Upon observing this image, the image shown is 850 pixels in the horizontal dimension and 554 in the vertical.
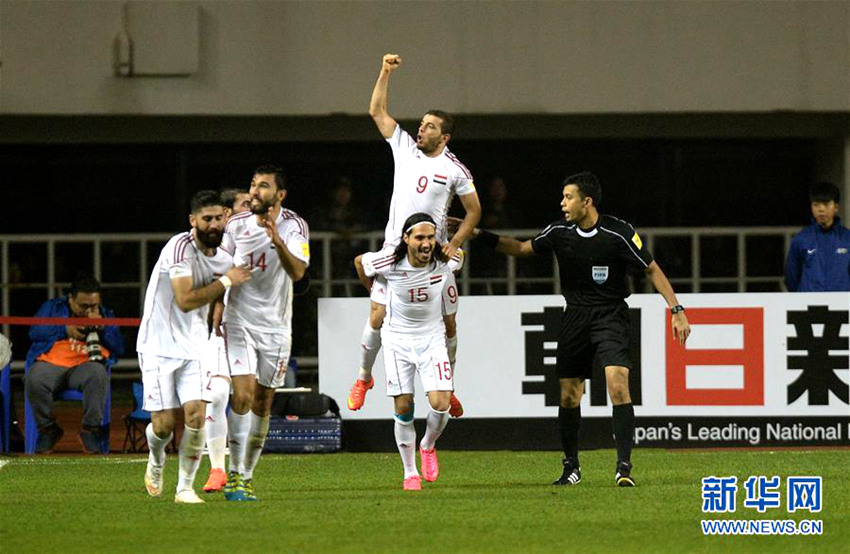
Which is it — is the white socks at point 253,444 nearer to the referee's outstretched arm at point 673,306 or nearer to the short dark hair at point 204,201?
the short dark hair at point 204,201

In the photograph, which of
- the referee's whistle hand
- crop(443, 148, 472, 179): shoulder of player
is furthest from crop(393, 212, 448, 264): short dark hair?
the referee's whistle hand

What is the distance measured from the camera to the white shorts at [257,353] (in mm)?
11859

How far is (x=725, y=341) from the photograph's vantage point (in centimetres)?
1647

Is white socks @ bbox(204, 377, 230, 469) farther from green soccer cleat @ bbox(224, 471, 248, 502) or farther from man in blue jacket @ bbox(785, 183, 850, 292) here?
man in blue jacket @ bbox(785, 183, 850, 292)

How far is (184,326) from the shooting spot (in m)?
11.5

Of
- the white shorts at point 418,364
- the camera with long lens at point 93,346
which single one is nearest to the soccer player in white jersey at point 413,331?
the white shorts at point 418,364

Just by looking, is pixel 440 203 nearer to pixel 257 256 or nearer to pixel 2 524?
pixel 257 256

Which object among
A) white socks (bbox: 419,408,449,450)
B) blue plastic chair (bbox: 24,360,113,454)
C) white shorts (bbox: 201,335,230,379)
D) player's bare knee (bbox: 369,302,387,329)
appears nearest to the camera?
white shorts (bbox: 201,335,230,379)

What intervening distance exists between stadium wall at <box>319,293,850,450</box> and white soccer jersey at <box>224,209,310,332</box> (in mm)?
4585

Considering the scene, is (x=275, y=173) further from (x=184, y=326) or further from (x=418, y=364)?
(x=418, y=364)

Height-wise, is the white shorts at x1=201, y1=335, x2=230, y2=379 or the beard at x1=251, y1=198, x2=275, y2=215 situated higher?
the beard at x1=251, y1=198, x2=275, y2=215

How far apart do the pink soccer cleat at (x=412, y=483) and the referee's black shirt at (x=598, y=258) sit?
1.68m

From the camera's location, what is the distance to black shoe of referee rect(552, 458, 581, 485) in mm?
13016

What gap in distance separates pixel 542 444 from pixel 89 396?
4.18m
